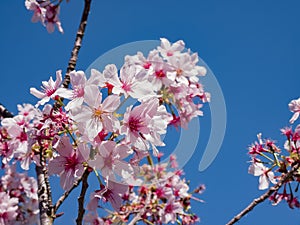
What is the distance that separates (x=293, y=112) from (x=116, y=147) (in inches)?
71.6

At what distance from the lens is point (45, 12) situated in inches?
133

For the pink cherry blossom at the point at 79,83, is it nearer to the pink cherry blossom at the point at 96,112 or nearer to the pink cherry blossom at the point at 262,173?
the pink cherry blossom at the point at 96,112

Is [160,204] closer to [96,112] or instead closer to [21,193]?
[21,193]

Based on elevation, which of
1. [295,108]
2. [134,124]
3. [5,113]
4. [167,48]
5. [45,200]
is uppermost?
[167,48]

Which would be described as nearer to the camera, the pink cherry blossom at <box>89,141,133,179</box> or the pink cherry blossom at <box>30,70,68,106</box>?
the pink cherry blossom at <box>89,141,133,179</box>

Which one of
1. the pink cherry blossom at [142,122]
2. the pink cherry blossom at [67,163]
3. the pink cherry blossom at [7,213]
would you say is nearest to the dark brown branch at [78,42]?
the pink cherry blossom at [67,163]

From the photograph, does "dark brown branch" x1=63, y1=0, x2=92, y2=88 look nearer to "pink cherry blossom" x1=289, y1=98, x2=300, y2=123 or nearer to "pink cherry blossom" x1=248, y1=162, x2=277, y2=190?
"pink cherry blossom" x1=248, y1=162, x2=277, y2=190

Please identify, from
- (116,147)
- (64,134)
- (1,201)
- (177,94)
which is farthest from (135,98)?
(1,201)

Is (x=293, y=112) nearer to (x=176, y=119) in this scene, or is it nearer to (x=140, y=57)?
(x=176, y=119)

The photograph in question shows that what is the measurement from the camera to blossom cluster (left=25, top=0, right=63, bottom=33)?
10.7 ft

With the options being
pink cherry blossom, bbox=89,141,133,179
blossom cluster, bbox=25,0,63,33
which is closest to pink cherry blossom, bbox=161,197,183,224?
blossom cluster, bbox=25,0,63,33

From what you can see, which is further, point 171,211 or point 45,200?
point 171,211

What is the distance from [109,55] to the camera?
5.65ft

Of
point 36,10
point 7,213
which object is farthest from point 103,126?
point 7,213
